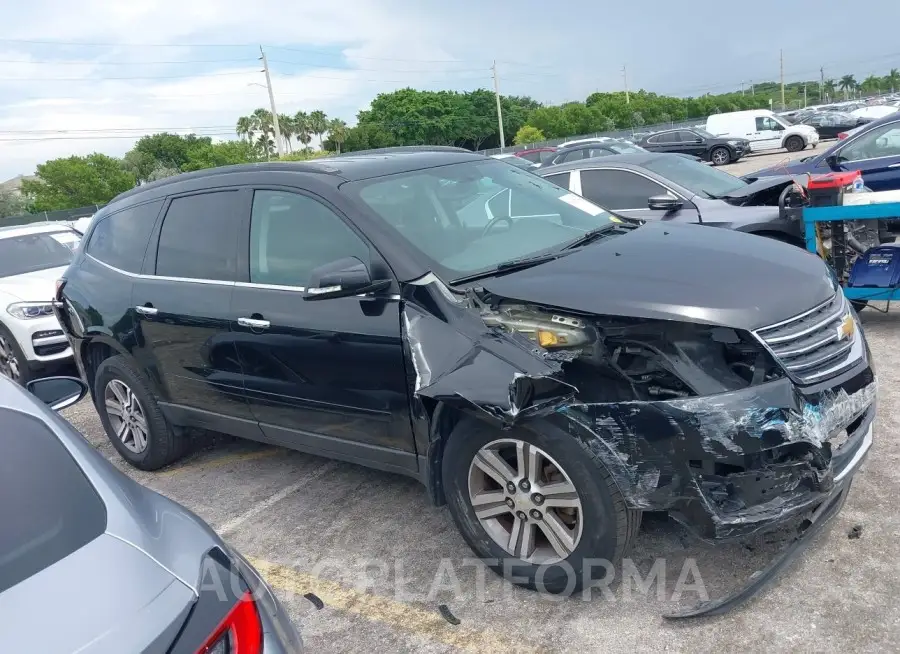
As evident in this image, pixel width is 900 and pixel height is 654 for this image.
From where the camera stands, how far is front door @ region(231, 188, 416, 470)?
349 cm

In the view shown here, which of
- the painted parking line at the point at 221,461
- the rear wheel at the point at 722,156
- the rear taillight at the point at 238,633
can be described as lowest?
the painted parking line at the point at 221,461

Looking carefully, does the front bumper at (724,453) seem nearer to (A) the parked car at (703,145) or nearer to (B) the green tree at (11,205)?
(A) the parked car at (703,145)

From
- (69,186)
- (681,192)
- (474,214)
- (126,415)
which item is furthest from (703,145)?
(69,186)

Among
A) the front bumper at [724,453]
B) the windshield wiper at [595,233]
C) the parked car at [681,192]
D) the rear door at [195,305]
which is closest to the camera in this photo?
the front bumper at [724,453]

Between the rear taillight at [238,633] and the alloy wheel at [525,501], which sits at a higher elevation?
the rear taillight at [238,633]

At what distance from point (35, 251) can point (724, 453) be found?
8.96 metres

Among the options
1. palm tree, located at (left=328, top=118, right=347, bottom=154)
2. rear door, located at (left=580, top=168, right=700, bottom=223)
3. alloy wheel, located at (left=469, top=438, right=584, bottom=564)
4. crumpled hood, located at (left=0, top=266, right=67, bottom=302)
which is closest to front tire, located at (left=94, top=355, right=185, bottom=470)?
alloy wheel, located at (left=469, top=438, right=584, bottom=564)

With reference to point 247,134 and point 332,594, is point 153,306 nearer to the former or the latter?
point 332,594

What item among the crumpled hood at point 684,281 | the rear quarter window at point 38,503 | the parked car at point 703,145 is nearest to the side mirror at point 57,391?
the rear quarter window at point 38,503

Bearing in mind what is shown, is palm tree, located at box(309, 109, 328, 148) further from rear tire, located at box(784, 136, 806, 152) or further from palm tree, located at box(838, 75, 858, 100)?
palm tree, located at box(838, 75, 858, 100)

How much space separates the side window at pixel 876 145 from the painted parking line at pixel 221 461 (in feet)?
27.5

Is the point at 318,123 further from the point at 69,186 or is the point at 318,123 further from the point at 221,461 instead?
the point at 221,461

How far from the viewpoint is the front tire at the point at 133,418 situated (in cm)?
496

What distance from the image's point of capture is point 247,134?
91062mm
